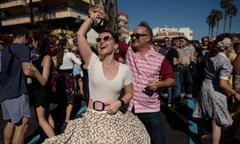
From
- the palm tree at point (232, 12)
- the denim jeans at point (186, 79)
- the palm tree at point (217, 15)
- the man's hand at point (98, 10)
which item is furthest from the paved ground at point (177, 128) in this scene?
the palm tree at point (217, 15)

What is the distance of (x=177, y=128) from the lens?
446 centimetres

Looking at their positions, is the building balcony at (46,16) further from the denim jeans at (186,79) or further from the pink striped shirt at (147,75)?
the pink striped shirt at (147,75)

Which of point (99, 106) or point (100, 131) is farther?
point (99, 106)

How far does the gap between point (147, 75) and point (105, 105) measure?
0.76m

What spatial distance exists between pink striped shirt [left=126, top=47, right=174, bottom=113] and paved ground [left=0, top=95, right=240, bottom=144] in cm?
171

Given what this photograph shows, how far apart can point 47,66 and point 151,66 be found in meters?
1.55

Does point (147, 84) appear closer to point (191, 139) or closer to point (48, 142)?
point (48, 142)

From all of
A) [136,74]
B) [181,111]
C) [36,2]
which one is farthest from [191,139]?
[36,2]

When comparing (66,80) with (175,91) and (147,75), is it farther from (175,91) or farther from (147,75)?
(175,91)

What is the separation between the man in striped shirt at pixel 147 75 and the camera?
2.39m

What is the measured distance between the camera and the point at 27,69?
242 centimetres

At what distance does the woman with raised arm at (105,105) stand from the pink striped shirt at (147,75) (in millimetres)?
431

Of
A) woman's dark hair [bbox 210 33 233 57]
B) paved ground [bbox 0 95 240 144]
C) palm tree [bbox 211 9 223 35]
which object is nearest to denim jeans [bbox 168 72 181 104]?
paved ground [bbox 0 95 240 144]

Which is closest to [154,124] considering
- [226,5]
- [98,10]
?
[98,10]
